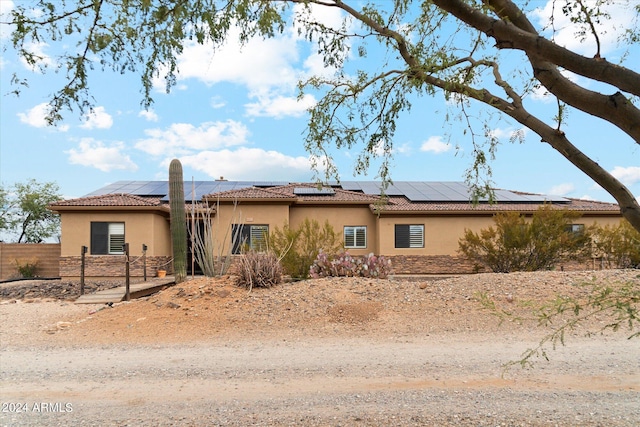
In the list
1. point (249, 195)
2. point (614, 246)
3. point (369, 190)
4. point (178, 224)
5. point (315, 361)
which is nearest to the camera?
point (315, 361)

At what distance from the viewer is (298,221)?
20.6m

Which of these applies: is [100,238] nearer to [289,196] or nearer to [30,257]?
[30,257]

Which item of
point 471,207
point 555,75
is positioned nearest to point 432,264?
point 471,207

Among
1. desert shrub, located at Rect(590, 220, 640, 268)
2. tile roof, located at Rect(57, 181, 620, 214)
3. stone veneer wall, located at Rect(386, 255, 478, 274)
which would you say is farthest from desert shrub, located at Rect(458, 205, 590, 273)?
stone veneer wall, located at Rect(386, 255, 478, 274)

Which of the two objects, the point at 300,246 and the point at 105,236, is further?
the point at 105,236

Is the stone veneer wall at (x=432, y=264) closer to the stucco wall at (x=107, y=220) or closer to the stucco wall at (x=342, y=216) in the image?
the stucco wall at (x=342, y=216)

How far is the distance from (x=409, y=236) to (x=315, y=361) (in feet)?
47.8

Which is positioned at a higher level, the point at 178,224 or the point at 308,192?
the point at 308,192

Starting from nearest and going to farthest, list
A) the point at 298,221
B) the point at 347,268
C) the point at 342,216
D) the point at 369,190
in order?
the point at 347,268 < the point at 298,221 < the point at 342,216 < the point at 369,190

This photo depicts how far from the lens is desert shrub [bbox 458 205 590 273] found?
51.3 ft

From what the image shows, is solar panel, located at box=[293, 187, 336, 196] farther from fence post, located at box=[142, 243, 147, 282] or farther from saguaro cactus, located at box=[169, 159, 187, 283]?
saguaro cactus, located at box=[169, 159, 187, 283]

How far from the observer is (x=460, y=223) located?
2042cm

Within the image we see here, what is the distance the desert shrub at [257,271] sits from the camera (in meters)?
11.1

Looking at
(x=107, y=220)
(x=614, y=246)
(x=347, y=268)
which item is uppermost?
(x=107, y=220)
